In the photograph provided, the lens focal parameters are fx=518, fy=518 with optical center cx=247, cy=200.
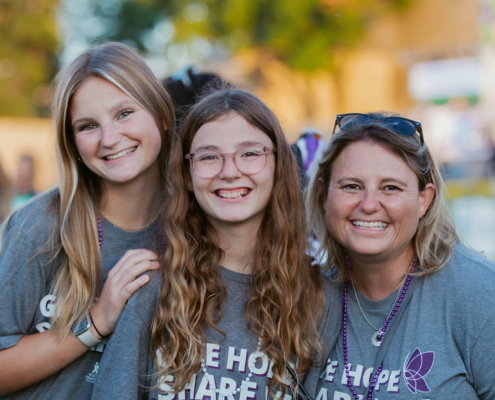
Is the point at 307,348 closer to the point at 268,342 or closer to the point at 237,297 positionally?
the point at 268,342

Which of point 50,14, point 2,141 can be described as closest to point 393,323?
point 2,141

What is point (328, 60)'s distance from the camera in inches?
635

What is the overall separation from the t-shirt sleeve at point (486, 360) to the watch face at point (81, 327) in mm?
1681

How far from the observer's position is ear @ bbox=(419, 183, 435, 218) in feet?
8.02

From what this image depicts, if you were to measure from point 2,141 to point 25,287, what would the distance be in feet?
57.3

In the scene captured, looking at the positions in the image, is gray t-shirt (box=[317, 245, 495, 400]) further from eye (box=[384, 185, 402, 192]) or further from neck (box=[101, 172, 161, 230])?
neck (box=[101, 172, 161, 230])

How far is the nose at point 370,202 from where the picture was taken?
228 centimetres

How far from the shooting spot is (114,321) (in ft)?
7.57

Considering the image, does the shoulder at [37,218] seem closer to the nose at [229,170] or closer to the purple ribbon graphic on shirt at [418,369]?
the nose at [229,170]

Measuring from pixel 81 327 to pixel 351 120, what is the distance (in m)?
1.61

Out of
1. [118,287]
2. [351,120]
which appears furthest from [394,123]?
[118,287]

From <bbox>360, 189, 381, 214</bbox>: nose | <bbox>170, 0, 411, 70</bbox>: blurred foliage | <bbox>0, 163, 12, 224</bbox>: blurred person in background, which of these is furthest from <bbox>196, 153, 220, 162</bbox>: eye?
<bbox>170, 0, 411, 70</bbox>: blurred foliage

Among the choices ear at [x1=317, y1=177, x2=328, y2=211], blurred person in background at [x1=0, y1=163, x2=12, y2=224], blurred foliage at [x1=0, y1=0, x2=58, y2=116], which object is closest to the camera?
ear at [x1=317, y1=177, x2=328, y2=211]

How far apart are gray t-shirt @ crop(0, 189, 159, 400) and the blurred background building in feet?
36.5
